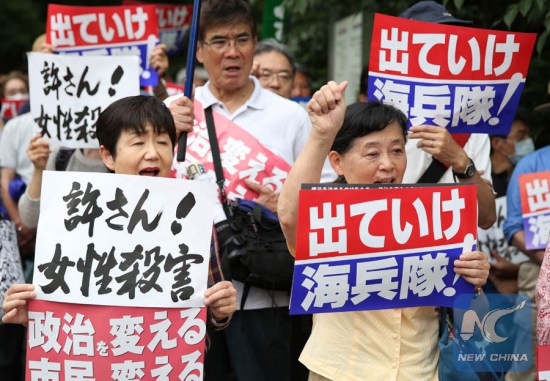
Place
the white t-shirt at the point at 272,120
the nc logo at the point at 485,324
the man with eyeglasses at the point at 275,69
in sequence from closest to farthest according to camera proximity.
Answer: the nc logo at the point at 485,324 → the white t-shirt at the point at 272,120 → the man with eyeglasses at the point at 275,69

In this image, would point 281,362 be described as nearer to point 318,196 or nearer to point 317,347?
point 317,347

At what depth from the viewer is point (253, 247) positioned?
479 centimetres

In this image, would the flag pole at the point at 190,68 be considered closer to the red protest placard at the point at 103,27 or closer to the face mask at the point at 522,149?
the red protest placard at the point at 103,27

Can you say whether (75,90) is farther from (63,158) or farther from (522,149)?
(522,149)

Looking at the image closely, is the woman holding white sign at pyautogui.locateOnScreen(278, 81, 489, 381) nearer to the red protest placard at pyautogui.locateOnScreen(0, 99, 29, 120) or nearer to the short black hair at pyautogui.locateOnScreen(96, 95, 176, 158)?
the short black hair at pyautogui.locateOnScreen(96, 95, 176, 158)

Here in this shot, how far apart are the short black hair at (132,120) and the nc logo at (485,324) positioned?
142 centimetres

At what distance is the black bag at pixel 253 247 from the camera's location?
478cm

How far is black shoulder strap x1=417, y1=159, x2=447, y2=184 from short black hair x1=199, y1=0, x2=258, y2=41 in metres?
1.36

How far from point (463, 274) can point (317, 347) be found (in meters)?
0.64

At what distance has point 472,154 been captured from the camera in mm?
4938

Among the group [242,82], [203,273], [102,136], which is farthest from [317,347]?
[242,82]

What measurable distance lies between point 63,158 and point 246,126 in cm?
113

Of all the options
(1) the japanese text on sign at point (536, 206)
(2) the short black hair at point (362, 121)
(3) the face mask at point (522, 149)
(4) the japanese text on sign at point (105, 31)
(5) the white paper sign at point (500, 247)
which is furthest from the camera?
(3) the face mask at point (522, 149)

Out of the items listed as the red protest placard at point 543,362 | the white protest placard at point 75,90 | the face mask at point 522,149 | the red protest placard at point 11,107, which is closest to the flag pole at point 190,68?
the white protest placard at point 75,90
